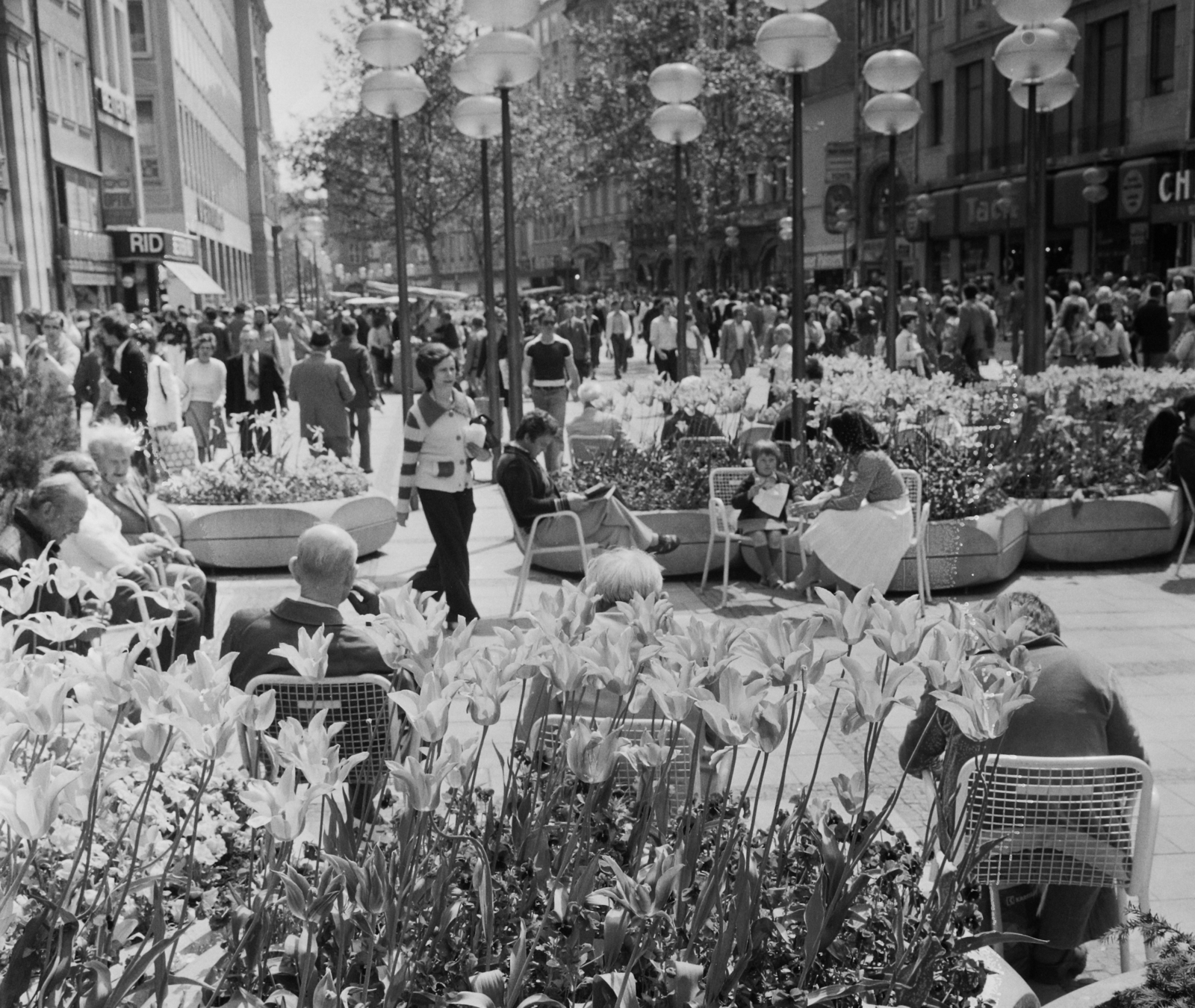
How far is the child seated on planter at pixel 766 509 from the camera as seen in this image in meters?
9.59

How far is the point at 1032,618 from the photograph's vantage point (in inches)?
163

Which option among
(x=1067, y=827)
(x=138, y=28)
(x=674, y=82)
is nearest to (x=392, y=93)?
(x=674, y=82)

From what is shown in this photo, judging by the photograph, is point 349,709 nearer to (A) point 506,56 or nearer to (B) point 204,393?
(A) point 506,56

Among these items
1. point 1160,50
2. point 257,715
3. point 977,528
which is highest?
point 1160,50

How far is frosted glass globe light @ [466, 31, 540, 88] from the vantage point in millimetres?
12367

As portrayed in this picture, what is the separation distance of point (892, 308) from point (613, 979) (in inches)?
596

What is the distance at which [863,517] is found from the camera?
862 centimetres

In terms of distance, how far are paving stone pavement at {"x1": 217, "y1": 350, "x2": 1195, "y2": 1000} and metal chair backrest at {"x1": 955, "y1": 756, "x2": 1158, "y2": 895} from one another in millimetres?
315

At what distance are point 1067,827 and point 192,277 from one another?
47128 mm

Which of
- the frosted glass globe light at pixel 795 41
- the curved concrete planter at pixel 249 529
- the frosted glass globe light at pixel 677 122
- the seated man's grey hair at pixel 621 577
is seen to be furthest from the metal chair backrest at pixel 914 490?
the frosted glass globe light at pixel 677 122

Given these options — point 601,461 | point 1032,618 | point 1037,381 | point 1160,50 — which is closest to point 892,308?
point 1037,381

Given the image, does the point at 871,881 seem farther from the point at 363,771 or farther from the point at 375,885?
the point at 363,771

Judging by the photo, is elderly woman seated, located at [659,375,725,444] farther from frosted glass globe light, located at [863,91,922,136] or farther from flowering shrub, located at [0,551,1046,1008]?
flowering shrub, located at [0,551,1046,1008]

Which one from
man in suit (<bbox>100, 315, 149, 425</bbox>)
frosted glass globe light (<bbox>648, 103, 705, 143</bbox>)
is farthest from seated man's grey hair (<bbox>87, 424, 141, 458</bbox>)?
frosted glass globe light (<bbox>648, 103, 705, 143</bbox>)
